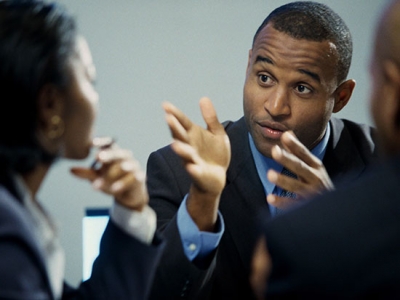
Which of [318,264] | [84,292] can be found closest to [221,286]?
[84,292]

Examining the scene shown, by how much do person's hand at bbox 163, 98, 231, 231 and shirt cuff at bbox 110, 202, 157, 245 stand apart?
0.60 ft

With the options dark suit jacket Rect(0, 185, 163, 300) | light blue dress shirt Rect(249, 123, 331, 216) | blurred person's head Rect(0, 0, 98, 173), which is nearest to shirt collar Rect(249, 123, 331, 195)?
light blue dress shirt Rect(249, 123, 331, 216)

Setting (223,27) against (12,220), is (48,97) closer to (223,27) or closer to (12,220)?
(12,220)

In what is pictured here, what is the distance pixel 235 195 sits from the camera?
6.06 feet

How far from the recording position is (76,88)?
46.1 inches

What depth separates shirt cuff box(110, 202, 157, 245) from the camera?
1279 millimetres

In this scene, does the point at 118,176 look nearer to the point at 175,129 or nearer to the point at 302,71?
the point at 175,129

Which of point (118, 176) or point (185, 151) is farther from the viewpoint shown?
point (185, 151)

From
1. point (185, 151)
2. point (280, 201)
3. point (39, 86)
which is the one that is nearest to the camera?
point (39, 86)

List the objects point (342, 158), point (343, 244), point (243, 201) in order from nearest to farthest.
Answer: point (343, 244) < point (243, 201) < point (342, 158)

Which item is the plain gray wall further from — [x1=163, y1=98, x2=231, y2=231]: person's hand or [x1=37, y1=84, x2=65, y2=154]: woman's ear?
[x1=37, y1=84, x2=65, y2=154]: woman's ear

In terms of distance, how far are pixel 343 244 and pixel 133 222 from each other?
1.65 ft

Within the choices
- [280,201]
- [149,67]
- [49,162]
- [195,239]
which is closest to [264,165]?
[280,201]

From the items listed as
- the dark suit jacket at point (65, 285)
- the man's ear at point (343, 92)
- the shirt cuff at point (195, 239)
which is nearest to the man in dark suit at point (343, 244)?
the dark suit jacket at point (65, 285)
